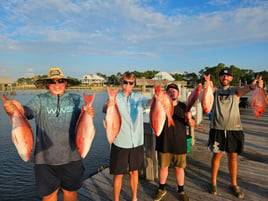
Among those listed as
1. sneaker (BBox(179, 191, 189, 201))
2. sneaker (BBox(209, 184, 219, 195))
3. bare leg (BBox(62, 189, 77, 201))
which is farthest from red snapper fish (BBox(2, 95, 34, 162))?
sneaker (BBox(209, 184, 219, 195))

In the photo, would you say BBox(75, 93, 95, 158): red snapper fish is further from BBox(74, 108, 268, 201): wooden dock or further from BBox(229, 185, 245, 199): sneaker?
BBox(229, 185, 245, 199): sneaker

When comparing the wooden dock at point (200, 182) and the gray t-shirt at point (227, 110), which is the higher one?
the gray t-shirt at point (227, 110)

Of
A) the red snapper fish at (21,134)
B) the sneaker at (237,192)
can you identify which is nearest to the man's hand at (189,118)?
the sneaker at (237,192)

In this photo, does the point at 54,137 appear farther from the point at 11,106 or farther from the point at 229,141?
the point at 229,141

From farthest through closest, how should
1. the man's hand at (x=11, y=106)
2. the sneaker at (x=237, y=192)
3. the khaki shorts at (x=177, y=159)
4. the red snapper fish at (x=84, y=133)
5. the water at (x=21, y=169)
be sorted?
the water at (x=21, y=169)
the sneaker at (x=237, y=192)
the khaki shorts at (x=177, y=159)
the red snapper fish at (x=84, y=133)
the man's hand at (x=11, y=106)

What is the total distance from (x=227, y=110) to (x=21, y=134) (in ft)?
9.50

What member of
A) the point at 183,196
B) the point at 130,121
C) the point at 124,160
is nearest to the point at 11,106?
the point at 130,121

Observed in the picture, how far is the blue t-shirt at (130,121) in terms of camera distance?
244 centimetres

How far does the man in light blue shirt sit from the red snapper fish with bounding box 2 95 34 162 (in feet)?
3.55

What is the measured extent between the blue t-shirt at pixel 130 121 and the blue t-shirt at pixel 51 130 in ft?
2.25

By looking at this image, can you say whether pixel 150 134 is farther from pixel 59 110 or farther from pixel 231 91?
pixel 59 110

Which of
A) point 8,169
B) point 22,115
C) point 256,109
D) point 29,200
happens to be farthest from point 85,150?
point 8,169

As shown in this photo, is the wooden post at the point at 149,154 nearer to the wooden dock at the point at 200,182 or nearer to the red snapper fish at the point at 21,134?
the wooden dock at the point at 200,182

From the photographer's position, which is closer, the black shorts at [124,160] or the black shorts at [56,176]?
the black shorts at [56,176]
